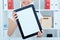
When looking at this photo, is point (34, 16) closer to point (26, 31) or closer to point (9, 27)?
point (26, 31)

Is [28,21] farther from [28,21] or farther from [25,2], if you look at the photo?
[25,2]

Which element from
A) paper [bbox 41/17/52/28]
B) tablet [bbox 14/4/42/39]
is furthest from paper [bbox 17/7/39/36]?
paper [bbox 41/17/52/28]

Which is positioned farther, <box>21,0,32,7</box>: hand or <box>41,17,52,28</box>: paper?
<box>41,17,52,28</box>: paper

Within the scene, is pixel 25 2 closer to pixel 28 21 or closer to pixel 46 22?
pixel 28 21

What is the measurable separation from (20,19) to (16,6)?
0.19 m

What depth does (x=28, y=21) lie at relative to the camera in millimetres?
1306

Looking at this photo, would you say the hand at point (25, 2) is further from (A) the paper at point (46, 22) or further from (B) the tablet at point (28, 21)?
(A) the paper at point (46, 22)

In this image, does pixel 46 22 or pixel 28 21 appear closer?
pixel 28 21

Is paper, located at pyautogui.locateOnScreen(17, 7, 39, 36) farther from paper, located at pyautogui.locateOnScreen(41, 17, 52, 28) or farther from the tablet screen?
paper, located at pyautogui.locateOnScreen(41, 17, 52, 28)

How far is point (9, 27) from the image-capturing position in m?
1.37

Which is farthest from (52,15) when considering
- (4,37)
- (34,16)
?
(4,37)

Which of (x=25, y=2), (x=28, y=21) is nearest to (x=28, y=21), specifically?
(x=28, y=21)

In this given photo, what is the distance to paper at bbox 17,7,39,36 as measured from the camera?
1281 millimetres

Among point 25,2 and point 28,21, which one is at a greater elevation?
point 25,2
